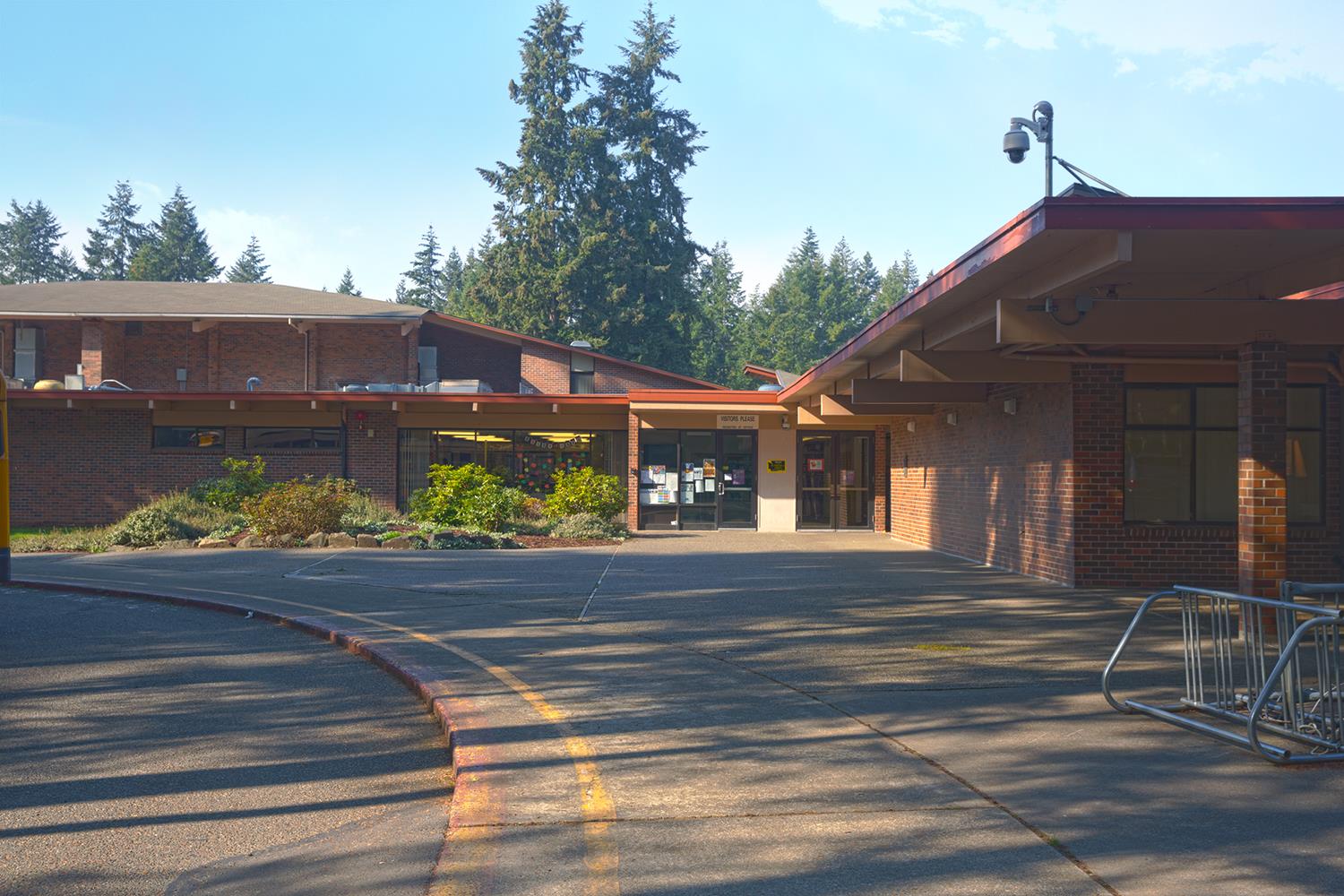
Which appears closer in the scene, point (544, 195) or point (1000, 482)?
point (1000, 482)

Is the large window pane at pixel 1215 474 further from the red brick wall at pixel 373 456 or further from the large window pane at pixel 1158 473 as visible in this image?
the red brick wall at pixel 373 456

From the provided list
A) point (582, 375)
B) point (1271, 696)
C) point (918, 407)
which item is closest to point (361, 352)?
point (582, 375)

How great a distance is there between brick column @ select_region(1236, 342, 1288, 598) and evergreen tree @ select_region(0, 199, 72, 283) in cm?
11930

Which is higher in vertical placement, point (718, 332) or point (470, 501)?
point (718, 332)

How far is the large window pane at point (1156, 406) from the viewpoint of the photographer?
49.1 feet

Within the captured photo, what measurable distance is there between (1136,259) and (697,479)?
19.1 meters

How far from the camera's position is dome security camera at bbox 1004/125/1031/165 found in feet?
45.1

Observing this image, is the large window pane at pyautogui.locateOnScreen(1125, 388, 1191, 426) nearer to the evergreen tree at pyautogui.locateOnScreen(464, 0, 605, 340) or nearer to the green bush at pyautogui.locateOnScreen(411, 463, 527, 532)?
the green bush at pyautogui.locateOnScreen(411, 463, 527, 532)

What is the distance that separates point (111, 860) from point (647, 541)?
19.6 m

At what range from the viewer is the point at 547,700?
810 centimetres

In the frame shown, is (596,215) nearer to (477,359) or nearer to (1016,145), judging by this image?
(477,359)

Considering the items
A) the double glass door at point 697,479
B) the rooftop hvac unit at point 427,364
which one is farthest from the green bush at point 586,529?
the rooftop hvac unit at point 427,364

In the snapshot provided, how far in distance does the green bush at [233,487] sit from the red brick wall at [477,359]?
11.1 m

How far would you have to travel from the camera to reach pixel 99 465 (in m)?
29.2
